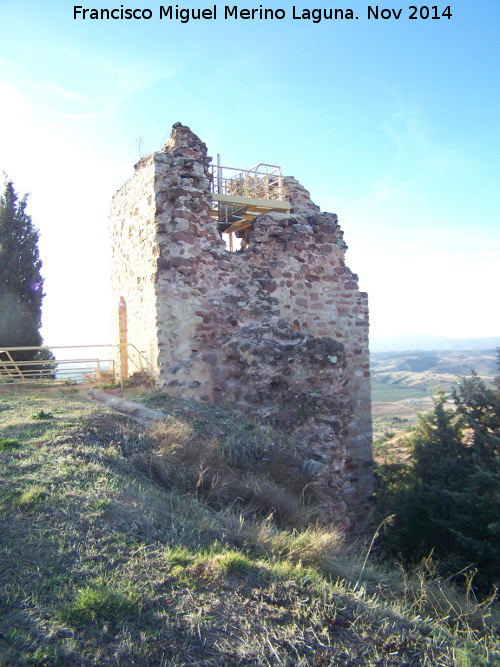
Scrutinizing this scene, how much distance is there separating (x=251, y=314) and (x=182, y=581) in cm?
616

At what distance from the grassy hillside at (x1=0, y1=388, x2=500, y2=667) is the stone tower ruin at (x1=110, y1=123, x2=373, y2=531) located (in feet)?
9.12

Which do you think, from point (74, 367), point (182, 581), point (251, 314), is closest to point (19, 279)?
point (74, 367)

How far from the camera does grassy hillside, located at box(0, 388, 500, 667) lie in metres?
2.59

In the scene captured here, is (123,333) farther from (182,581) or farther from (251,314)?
(182,581)

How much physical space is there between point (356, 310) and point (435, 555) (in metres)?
4.98

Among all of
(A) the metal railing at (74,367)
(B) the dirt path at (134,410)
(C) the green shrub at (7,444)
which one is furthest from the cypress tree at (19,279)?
(C) the green shrub at (7,444)

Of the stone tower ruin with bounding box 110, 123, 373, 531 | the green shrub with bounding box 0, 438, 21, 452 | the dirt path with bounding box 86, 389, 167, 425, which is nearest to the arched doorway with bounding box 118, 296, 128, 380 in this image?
the stone tower ruin with bounding box 110, 123, 373, 531

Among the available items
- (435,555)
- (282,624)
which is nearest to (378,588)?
(282,624)

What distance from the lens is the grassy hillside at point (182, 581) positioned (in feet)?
8.49

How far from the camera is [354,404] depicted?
34.4ft

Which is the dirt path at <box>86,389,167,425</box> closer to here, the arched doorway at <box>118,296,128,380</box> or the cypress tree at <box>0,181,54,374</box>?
the arched doorway at <box>118,296,128,380</box>

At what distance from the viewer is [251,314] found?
8938mm

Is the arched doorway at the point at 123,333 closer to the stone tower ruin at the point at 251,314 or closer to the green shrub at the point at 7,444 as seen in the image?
the stone tower ruin at the point at 251,314

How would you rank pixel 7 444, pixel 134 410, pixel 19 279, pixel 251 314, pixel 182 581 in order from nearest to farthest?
pixel 182 581, pixel 7 444, pixel 134 410, pixel 251 314, pixel 19 279
